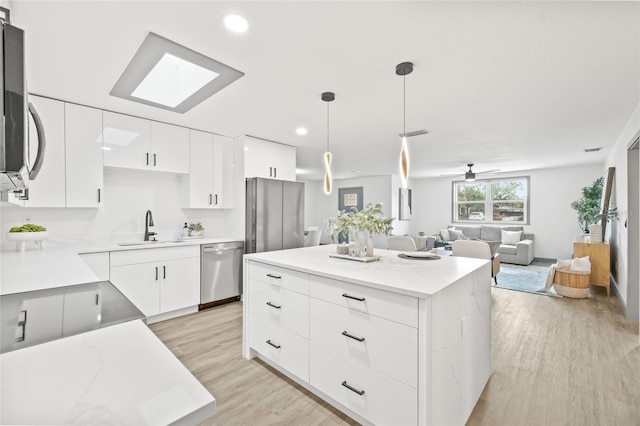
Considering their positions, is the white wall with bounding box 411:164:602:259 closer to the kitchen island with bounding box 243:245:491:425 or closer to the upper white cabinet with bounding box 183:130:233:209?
the kitchen island with bounding box 243:245:491:425

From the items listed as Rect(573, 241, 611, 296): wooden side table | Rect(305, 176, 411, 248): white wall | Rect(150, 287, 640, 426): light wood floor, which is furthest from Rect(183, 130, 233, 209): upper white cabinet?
Rect(573, 241, 611, 296): wooden side table

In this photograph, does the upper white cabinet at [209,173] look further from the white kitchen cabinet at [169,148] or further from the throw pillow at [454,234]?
the throw pillow at [454,234]

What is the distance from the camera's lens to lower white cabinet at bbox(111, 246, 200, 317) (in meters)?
3.12

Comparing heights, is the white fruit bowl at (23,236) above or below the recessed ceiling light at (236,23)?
below

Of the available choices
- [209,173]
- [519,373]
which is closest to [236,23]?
[209,173]

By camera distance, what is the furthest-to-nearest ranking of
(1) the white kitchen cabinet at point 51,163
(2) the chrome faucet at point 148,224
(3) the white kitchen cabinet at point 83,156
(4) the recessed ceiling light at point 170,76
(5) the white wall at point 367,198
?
(5) the white wall at point 367,198 < (2) the chrome faucet at point 148,224 < (3) the white kitchen cabinet at point 83,156 < (1) the white kitchen cabinet at point 51,163 < (4) the recessed ceiling light at point 170,76

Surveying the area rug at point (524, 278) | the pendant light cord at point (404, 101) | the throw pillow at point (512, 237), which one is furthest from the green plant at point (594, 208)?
the pendant light cord at point (404, 101)

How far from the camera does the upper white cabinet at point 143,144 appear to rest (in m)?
3.21

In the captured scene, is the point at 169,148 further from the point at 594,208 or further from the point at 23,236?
the point at 594,208

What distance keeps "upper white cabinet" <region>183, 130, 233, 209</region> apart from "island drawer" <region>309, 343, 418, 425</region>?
9.22 feet

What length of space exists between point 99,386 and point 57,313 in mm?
583

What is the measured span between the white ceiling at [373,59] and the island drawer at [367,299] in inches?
61.0

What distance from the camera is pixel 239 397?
203 centimetres

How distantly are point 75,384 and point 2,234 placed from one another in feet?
11.1
